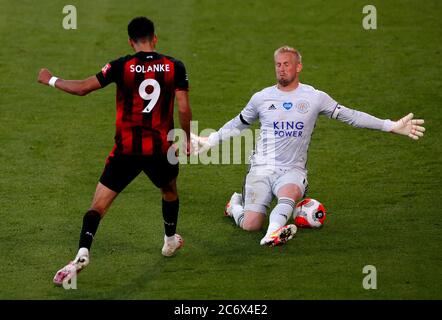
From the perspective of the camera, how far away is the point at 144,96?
1032 cm

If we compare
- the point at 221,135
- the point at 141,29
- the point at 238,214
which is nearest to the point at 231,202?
the point at 238,214

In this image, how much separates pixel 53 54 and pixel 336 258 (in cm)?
879

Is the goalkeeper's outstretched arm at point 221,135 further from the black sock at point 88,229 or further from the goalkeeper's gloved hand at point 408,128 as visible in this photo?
the black sock at point 88,229

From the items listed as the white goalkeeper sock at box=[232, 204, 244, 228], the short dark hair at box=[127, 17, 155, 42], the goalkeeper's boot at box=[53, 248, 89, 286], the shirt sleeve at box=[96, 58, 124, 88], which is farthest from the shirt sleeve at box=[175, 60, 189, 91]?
the white goalkeeper sock at box=[232, 204, 244, 228]

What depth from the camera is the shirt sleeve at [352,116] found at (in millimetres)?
11656

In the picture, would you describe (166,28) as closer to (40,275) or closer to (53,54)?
(53,54)

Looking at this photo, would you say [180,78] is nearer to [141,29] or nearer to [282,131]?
[141,29]

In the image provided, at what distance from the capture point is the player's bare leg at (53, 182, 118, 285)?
10094 mm

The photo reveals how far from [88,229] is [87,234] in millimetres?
50

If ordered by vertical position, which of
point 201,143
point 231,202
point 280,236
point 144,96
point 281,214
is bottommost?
point 280,236

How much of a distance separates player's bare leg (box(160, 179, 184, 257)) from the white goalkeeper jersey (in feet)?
4.51

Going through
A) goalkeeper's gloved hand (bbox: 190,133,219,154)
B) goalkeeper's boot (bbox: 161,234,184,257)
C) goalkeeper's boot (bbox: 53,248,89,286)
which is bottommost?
goalkeeper's boot (bbox: 53,248,89,286)

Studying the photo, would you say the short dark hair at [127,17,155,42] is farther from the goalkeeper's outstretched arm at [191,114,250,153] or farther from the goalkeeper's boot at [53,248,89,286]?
the goalkeeper's boot at [53,248,89,286]
